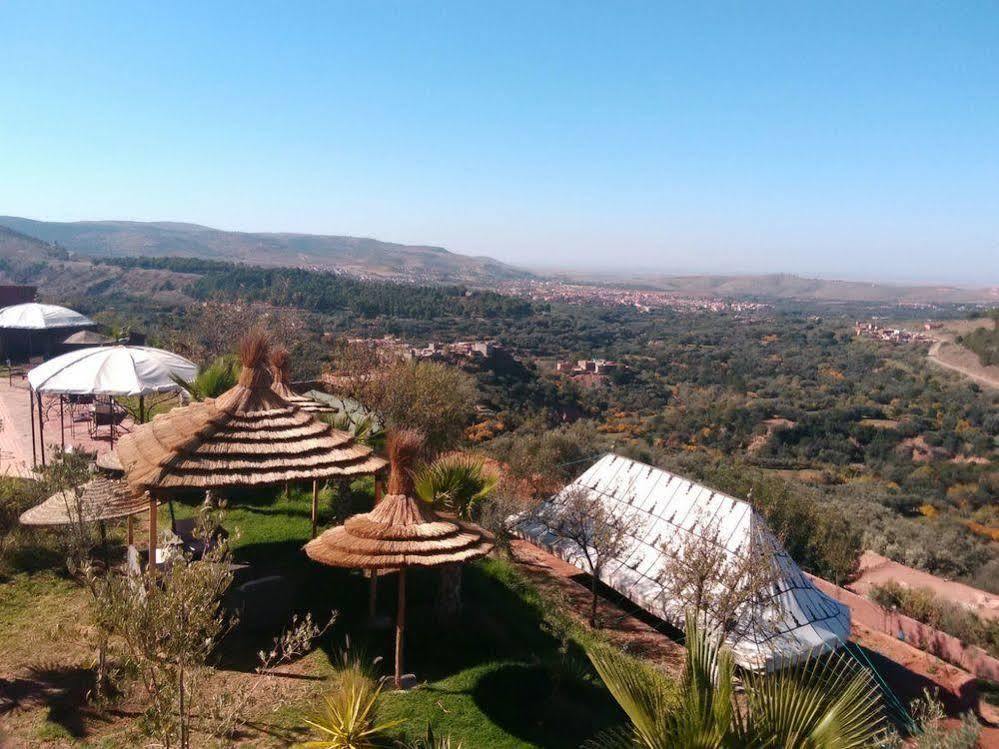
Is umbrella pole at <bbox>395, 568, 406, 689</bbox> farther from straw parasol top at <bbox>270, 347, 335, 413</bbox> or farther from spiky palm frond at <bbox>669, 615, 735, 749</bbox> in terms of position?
straw parasol top at <bbox>270, 347, 335, 413</bbox>

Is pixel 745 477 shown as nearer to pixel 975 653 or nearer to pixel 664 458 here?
pixel 664 458

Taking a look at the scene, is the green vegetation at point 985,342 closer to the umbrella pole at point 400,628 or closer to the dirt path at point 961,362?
the dirt path at point 961,362

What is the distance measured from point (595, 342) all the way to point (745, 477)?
44.9m

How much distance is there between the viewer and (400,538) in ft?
18.9

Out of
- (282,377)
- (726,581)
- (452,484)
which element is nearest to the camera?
(726,581)

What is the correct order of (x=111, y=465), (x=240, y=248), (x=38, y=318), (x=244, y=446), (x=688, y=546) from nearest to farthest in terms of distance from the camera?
(x=244, y=446) < (x=688, y=546) < (x=111, y=465) < (x=38, y=318) < (x=240, y=248)

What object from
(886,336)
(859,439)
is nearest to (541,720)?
(859,439)

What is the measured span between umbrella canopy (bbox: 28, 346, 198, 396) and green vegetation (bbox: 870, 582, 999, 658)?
13726mm

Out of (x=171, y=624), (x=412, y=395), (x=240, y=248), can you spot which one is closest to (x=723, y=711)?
(x=171, y=624)

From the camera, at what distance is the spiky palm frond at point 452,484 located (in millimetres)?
7957

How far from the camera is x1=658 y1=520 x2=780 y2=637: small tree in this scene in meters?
7.20

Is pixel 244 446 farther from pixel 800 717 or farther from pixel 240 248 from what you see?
pixel 240 248

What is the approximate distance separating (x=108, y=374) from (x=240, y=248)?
16062 cm

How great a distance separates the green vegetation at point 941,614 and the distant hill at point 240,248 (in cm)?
11875
